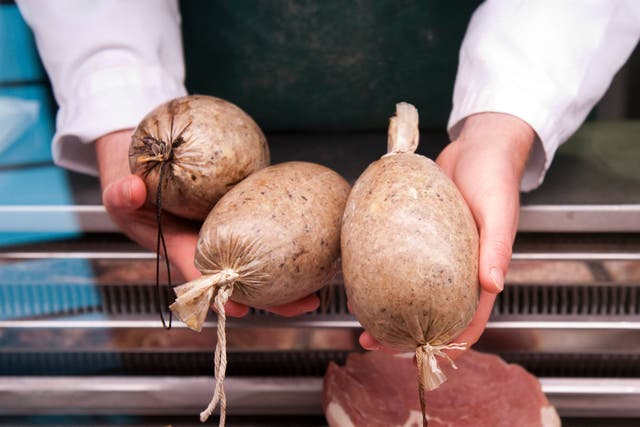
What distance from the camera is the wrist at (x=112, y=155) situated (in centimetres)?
104

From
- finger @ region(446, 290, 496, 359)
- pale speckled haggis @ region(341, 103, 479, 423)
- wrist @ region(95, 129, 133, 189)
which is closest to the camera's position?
pale speckled haggis @ region(341, 103, 479, 423)

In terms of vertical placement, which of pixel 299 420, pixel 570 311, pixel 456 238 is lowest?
pixel 299 420

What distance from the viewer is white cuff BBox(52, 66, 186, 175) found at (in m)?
1.09

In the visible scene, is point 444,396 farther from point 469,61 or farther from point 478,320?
point 469,61

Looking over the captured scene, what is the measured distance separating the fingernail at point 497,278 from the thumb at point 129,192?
19.2 inches

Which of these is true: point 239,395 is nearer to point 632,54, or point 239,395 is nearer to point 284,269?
point 284,269

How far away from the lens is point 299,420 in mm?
1065

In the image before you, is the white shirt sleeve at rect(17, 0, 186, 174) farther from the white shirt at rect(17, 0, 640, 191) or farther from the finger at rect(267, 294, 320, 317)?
the finger at rect(267, 294, 320, 317)

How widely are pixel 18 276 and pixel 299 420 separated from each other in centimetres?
54

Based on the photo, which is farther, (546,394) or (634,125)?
(634,125)

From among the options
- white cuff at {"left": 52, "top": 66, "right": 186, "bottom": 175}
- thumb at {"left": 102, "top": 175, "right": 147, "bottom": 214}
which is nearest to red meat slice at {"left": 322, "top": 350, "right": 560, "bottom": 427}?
thumb at {"left": 102, "top": 175, "right": 147, "bottom": 214}

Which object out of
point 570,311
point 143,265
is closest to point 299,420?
point 143,265

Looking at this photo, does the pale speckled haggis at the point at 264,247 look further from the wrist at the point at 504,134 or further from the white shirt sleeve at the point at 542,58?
the white shirt sleeve at the point at 542,58

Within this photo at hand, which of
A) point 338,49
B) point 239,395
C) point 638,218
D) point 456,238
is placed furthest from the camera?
point 338,49
